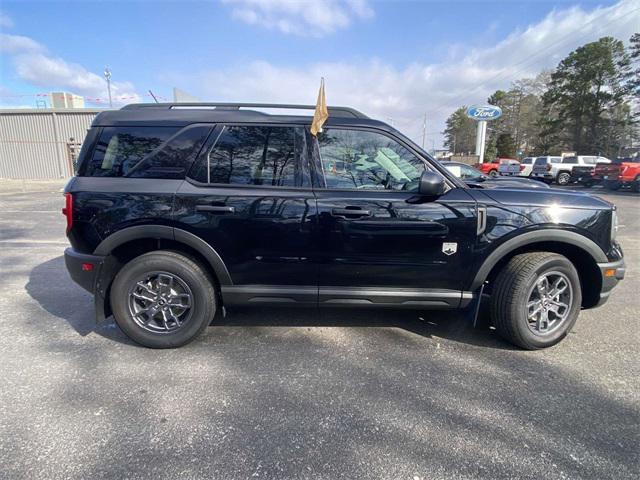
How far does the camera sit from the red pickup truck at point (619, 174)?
17.1 metres

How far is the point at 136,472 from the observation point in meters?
1.91

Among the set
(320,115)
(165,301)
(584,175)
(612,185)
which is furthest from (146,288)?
(584,175)

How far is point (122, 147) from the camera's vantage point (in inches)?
121

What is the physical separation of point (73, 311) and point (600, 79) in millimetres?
53079

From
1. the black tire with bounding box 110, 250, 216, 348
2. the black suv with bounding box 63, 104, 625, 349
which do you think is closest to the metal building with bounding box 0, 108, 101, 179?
the black suv with bounding box 63, 104, 625, 349

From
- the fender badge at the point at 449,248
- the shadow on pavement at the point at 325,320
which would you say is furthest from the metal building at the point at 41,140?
the fender badge at the point at 449,248

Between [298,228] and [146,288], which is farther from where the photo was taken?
[146,288]

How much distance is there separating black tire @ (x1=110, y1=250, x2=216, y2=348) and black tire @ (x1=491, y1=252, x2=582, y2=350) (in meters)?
2.47

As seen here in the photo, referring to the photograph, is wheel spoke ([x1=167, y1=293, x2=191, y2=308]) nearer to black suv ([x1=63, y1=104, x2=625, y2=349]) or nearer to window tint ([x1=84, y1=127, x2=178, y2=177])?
black suv ([x1=63, y1=104, x2=625, y2=349])

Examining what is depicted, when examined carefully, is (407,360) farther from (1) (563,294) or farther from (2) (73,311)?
(2) (73,311)

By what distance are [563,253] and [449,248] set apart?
1136mm

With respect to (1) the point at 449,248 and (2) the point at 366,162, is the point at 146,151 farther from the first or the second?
(1) the point at 449,248

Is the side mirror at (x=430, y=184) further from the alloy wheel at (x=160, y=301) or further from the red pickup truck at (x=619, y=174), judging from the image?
the red pickup truck at (x=619, y=174)

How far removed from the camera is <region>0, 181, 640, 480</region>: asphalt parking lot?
199cm
